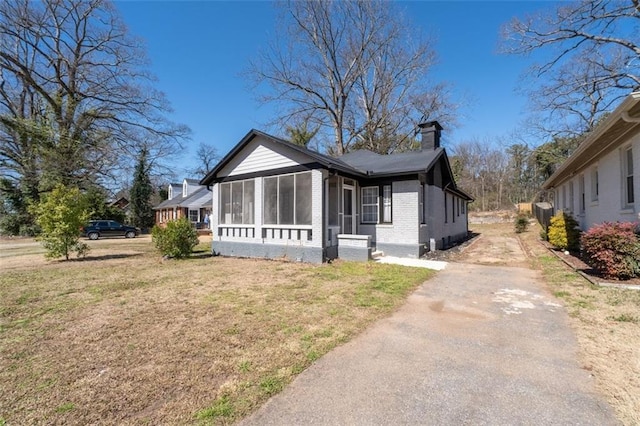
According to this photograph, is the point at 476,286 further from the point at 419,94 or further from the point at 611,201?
the point at 419,94

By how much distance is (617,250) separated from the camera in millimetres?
6539

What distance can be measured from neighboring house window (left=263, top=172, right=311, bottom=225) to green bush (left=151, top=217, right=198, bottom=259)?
11.0 feet

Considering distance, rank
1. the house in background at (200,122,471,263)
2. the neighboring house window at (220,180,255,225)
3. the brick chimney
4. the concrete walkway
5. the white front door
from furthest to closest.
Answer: the brick chimney < the neighboring house window at (220,180,255,225) < the white front door < the house in background at (200,122,471,263) < the concrete walkway

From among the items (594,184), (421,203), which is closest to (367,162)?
(421,203)

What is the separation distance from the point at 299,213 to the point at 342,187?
6.73 feet

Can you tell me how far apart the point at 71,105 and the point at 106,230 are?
405 inches

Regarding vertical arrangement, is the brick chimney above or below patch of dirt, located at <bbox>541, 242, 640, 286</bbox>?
above

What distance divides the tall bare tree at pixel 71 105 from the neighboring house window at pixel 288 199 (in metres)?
20.5

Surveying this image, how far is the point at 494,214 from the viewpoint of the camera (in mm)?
33719

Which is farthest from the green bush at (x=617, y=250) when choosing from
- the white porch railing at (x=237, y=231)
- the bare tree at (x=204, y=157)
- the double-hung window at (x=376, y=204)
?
the bare tree at (x=204, y=157)

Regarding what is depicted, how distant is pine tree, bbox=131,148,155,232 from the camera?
3397 centimetres

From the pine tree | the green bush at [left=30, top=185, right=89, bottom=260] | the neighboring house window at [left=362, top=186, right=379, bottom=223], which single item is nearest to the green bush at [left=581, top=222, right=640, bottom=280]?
the neighboring house window at [left=362, top=186, right=379, bottom=223]

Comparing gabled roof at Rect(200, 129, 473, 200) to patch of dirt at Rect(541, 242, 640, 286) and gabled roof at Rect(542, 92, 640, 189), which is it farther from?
patch of dirt at Rect(541, 242, 640, 286)

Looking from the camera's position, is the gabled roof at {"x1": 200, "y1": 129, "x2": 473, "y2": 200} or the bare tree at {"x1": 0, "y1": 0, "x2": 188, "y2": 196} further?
the bare tree at {"x1": 0, "y1": 0, "x2": 188, "y2": 196}
